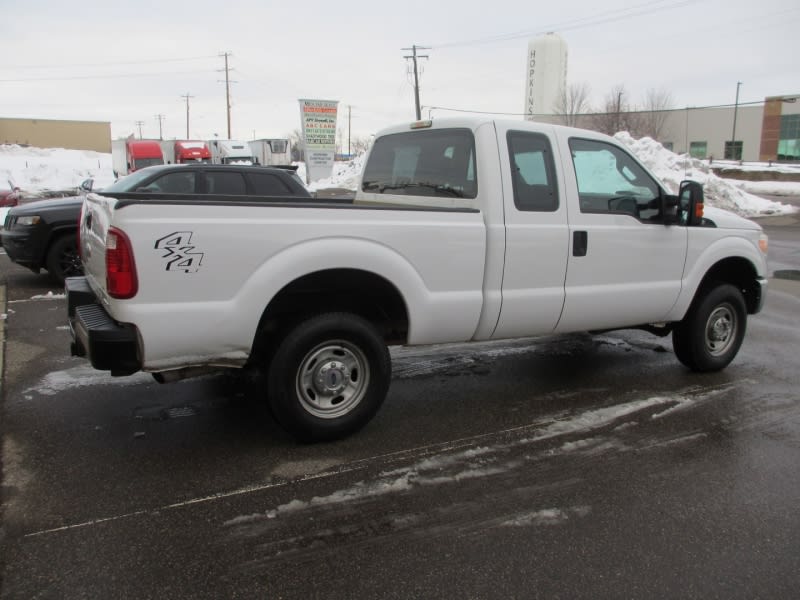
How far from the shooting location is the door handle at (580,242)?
4742 mm

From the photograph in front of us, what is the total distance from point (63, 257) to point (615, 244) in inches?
305

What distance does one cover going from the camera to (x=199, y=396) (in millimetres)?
5070

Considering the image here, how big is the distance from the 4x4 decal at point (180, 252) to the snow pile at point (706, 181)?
22.3 m

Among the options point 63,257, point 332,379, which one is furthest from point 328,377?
point 63,257

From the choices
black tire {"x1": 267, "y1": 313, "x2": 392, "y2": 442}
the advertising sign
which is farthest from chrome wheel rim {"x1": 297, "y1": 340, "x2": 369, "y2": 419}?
the advertising sign

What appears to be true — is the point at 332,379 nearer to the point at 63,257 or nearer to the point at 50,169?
the point at 63,257

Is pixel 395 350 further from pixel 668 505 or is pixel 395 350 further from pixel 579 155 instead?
pixel 668 505

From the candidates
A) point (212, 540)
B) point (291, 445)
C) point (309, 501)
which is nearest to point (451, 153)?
point (291, 445)

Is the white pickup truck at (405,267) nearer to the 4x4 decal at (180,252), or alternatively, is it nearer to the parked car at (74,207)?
the 4x4 decal at (180,252)

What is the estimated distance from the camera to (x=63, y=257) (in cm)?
925

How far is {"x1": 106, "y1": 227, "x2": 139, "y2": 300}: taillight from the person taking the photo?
3365 millimetres

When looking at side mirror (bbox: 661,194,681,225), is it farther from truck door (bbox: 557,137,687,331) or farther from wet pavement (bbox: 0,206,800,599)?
wet pavement (bbox: 0,206,800,599)

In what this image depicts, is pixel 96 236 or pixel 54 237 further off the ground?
pixel 96 236

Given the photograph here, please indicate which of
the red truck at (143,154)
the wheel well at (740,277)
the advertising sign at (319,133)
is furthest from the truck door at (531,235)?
the red truck at (143,154)
